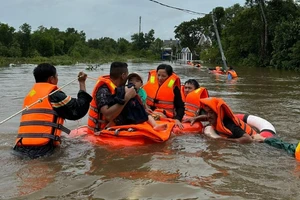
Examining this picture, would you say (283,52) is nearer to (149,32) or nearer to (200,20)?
(200,20)

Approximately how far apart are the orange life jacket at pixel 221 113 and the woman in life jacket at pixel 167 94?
889 millimetres

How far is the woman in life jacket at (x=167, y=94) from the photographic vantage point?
614 centimetres

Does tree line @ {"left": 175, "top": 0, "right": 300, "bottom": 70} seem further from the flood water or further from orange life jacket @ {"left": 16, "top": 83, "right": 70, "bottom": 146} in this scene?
orange life jacket @ {"left": 16, "top": 83, "right": 70, "bottom": 146}

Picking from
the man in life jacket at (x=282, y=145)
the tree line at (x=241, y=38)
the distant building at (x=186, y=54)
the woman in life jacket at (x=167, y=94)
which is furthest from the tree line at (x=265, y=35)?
the man in life jacket at (x=282, y=145)

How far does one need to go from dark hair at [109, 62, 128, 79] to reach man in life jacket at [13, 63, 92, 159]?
685 mm

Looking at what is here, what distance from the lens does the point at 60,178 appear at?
3580 millimetres

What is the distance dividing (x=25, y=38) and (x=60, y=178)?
61640mm

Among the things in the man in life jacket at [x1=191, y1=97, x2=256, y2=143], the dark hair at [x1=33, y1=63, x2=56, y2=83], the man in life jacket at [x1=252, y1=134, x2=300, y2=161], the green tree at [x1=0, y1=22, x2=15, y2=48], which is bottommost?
the man in life jacket at [x1=252, y1=134, x2=300, y2=161]

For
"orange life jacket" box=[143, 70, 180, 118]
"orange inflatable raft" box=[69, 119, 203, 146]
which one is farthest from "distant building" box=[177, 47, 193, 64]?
"orange inflatable raft" box=[69, 119, 203, 146]

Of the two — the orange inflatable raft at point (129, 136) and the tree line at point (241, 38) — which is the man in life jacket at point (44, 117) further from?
the tree line at point (241, 38)

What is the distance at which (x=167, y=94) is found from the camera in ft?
20.2

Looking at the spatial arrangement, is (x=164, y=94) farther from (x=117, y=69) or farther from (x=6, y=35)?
(x=6, y=35)

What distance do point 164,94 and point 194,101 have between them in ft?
1.87

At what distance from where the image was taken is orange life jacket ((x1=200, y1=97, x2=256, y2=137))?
515 cm
